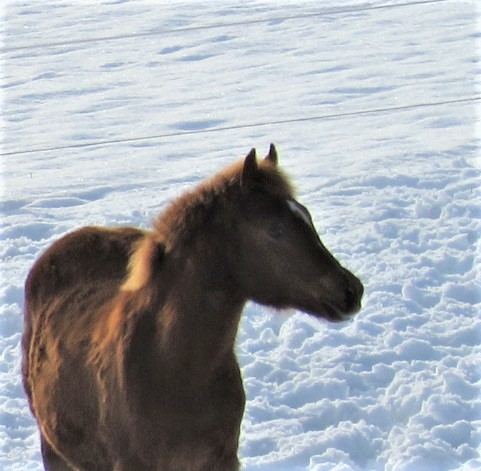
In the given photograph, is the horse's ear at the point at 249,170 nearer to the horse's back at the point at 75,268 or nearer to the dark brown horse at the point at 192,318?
the dark brown horse at the point at 192,318

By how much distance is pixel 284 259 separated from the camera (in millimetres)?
3549

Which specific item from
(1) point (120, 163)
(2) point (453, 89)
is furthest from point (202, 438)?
(2) point (453, 89)

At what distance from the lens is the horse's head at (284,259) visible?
3539 mm

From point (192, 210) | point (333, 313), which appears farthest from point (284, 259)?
point (192, 210)

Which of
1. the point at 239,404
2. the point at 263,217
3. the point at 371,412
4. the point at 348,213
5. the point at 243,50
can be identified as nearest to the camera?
the point at 263,217

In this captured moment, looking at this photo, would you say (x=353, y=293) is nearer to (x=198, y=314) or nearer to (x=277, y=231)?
(x=277, y=231)

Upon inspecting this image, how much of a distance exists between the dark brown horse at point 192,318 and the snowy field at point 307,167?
0.74 ft

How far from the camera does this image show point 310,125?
10.7 metres

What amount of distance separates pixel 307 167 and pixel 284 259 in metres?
6.00

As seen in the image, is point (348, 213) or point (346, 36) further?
point (346, 36)

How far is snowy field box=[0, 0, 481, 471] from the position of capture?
638cm

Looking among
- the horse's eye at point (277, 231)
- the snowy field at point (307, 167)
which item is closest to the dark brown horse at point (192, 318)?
the horse's eye at point (277, 231)

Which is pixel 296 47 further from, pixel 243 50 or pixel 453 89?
pixel 453 89

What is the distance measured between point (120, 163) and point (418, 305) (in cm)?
339
